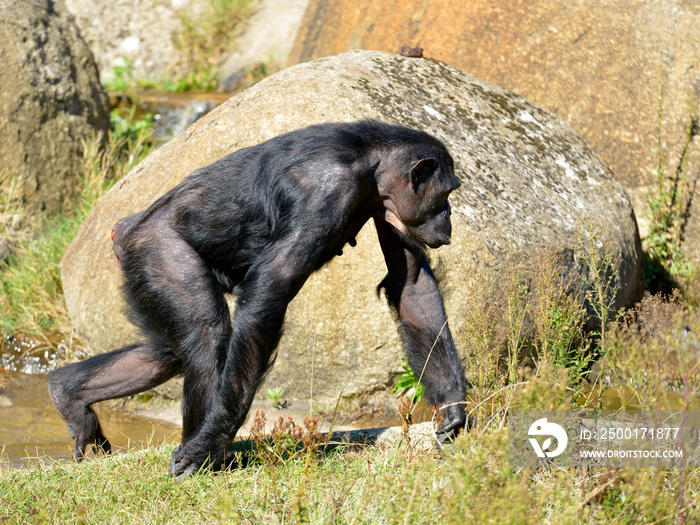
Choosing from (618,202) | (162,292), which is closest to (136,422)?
(162,292)

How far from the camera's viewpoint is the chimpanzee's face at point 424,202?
3527 millimetres

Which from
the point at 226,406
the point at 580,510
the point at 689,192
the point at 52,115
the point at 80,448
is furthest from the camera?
the point at 52,115

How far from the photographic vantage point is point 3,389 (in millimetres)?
5754

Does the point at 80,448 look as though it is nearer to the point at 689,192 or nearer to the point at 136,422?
the point at 136,422

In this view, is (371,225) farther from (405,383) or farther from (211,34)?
(211,34)

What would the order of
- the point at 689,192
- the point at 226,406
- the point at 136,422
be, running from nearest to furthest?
the point at 226,406, the point at 136,422, the point at 689,192

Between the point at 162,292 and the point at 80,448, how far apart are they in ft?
3.79

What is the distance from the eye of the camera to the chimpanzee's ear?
3467mm

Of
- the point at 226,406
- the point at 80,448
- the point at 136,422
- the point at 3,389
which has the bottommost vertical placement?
the point at 3,389

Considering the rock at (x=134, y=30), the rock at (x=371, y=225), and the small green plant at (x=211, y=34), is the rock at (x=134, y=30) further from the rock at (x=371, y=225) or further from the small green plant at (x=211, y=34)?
the rock at (x=371, y=225)

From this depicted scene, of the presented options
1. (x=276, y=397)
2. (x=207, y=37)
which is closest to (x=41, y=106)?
(x=276, y=397)

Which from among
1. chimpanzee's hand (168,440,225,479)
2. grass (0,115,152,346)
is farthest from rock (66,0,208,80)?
chimpanzee's hand (168,440,225,479)

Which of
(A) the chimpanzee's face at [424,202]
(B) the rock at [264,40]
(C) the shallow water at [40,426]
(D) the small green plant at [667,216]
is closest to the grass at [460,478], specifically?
(A) the chimpanzee's face at [424,202]
